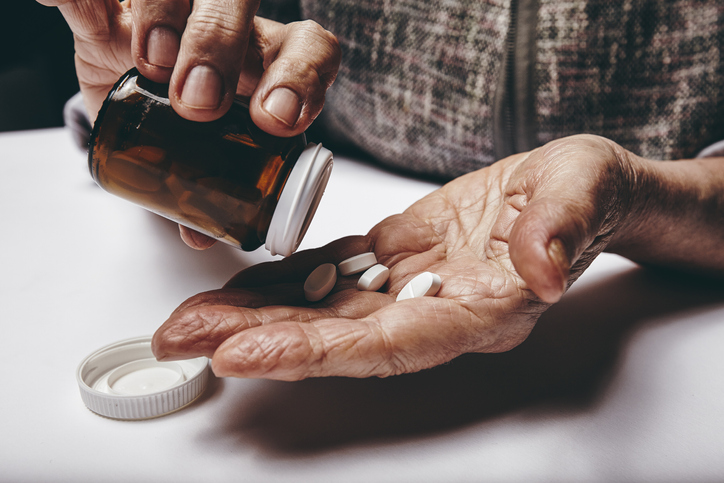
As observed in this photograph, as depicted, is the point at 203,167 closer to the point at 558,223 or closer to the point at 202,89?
the point at 202,89

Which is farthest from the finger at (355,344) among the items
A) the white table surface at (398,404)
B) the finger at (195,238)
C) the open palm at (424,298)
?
the finger at (195,238)

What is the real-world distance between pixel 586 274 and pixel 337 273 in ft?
1.91

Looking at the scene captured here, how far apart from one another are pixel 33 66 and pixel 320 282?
1.94 meters

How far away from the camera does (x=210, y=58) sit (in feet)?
2.45

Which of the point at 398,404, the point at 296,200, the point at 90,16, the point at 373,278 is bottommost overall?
the point at 398,404

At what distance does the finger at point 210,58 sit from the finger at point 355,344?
31 cm

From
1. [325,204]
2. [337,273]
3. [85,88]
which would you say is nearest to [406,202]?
[325,204]

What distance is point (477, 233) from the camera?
0.97 m

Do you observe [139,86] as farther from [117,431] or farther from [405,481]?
[405,481]

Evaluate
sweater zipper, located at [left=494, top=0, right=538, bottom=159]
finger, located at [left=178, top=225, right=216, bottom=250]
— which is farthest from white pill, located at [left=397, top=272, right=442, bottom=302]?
sweater zipper, located at [left=494, top=0, right=538, bottom=159]

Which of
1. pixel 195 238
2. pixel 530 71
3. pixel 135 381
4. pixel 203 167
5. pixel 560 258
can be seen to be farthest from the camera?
pixel 530 71

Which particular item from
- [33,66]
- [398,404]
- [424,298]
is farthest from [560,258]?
[33,66]

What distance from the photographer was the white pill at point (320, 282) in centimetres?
82

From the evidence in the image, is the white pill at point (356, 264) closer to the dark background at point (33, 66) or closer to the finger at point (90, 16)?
the finger at point (90, 16)
